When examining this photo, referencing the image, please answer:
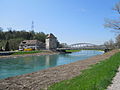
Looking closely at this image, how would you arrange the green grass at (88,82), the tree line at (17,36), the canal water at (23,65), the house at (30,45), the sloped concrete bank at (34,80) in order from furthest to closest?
the house at (30,45) → the tree line at (17,36) → the canal water at (23,65) → the sloped concrete bank at (34,80) → the green grass at (88,82)

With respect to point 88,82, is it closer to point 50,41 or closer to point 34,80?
point 34,80

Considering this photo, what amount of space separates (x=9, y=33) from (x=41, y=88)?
97055 mm

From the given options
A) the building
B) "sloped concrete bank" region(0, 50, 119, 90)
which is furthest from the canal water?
the building

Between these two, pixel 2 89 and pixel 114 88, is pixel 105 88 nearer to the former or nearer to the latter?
pixel 114 88

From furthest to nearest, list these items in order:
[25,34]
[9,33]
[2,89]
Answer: [25,34] < [9,33] < [2,89]

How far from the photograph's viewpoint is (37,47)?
8969 cm

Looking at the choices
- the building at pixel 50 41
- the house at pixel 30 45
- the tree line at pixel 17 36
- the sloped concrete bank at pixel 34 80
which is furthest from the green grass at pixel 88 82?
the building at pixel 50 41

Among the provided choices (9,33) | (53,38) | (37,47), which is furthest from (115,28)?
(9,33)

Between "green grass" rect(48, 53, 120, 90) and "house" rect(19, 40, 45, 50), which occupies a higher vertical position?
"house" rect(19, 40, 45, 50)

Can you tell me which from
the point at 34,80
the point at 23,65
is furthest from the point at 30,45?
the point at 34,80

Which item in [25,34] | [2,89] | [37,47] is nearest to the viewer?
[2,89]

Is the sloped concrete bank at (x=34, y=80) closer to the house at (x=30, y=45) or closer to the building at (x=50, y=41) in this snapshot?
the house at (x=30, y=45)

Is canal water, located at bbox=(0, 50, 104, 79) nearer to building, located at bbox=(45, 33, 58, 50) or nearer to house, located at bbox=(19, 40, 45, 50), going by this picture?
house, located at bbox=(19, 40, 45, 50)

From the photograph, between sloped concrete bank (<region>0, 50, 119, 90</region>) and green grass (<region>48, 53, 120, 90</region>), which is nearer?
green grass (<region>48, 53, 120, 90</region>)
